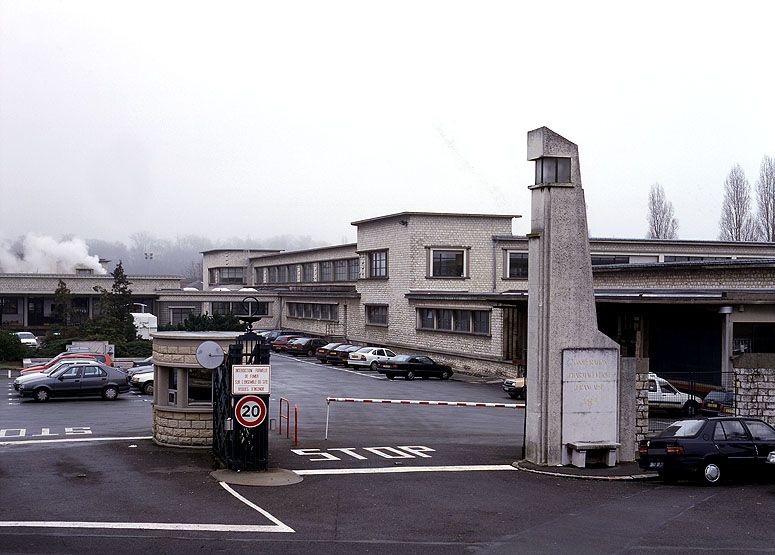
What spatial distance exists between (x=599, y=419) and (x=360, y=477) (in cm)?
573

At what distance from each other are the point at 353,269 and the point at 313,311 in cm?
618

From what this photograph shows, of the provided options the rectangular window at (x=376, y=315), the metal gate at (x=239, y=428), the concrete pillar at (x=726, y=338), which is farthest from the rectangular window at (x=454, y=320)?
the metal gate at (x=239, y=428)

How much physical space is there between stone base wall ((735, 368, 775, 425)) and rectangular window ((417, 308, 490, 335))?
29.0 m

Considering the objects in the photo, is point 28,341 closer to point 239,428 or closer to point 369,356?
point 369,356

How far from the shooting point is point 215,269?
11125 cm

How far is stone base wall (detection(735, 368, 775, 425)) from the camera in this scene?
22422mm

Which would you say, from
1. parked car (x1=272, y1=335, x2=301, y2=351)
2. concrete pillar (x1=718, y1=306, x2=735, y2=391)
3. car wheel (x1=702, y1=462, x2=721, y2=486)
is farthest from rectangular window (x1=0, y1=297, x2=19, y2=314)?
car wheel (x1=702, y1=462, x2=721, y2=486)

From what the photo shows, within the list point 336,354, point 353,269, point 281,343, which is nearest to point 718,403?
point 336,354

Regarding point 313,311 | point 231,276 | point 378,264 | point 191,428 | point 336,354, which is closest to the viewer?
point 191,428

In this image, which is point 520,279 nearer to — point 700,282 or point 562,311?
point 700,282

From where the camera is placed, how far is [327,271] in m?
85.9

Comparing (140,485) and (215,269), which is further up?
(215,269)

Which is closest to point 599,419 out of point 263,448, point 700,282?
point 263,448

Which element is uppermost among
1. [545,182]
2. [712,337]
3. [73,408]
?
[545,182]
